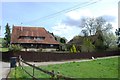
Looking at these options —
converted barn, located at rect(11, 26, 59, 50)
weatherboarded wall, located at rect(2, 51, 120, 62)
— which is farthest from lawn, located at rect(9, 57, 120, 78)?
converted barn, located at rect(11, 26, 59, 50)

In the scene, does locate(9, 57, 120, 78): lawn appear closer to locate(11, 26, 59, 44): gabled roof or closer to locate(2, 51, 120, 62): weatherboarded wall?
locate(2, 51, 120, 62): weatherboarded wall

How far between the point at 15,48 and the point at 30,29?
77.4 feet

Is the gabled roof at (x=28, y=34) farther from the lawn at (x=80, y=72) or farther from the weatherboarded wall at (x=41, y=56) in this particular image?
the lawn at (x=80, y=72)

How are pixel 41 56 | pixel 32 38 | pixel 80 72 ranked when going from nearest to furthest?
pixel 80 72 → pixel 41 56 → pixel 32 38

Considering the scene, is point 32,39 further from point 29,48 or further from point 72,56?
point 72,56

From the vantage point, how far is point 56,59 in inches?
2084

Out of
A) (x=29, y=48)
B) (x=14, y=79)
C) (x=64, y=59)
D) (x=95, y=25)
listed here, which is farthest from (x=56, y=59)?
(x=95, y=25)

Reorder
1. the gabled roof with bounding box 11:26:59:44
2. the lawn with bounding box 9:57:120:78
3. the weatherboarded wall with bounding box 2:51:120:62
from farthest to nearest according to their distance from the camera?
the gabled roof with bounding box 11:26:59:44, the weatherboarded wall with bounding box 2:51:120:62, the lawn with bounding box 9:57:120:78

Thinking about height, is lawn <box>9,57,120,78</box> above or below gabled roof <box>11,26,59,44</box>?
below

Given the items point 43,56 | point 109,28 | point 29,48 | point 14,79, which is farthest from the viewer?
point 109,28

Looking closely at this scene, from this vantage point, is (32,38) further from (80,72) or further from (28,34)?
(80,72)

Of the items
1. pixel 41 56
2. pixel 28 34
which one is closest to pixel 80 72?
pixel 41 56

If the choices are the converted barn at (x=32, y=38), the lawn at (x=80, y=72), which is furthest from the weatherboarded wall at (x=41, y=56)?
the converted barn at (x=32, y=38)

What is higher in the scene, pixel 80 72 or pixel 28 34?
pixel 28 34
